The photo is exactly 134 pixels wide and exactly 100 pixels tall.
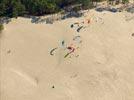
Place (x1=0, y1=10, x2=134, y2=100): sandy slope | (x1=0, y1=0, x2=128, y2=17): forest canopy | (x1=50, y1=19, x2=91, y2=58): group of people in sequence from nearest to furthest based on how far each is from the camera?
1. (x1=0, y1=10, x2=134, y2=100): sandy slope
2. (x1=50, y1=19, x2=91, y2=58): group of people
3. (x1=0, y1=0, x2=128, y2=17): forest canopy

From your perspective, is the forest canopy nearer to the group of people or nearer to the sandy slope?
the sandy slope

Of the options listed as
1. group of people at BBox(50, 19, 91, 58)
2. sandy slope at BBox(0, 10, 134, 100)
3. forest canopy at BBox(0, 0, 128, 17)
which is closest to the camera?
sandy slope at BBox(0, 10, 134, 100)

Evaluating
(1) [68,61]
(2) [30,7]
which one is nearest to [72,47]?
(1) [68,61]

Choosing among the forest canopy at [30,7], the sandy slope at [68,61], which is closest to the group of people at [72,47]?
the sandy slope at [68,61]

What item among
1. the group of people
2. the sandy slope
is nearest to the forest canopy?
the sandy slope

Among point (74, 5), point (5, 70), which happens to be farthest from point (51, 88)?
point (74, 5)

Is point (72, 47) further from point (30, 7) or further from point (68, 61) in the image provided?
point (30, 7)

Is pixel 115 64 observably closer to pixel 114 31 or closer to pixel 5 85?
pixel 114 31

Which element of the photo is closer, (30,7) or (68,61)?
(68,61)

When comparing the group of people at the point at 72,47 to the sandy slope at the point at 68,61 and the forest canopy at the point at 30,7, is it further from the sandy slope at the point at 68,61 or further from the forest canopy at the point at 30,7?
the forest canopy at the point at 30,7
